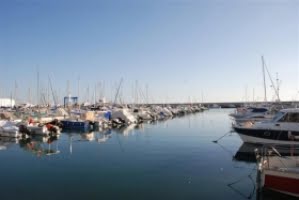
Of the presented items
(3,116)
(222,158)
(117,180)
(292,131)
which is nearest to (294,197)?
(117,180)

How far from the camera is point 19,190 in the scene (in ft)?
55.5

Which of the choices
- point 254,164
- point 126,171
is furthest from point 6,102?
point 254,164

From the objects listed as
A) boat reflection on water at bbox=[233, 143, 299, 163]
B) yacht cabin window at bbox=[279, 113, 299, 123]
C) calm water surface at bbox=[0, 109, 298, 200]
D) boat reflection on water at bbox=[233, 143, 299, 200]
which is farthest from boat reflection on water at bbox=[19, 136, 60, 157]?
yacht cabin window at bbox=[279, 113, 299, 123]

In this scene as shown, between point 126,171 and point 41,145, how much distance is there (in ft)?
48.6

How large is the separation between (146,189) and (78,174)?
521 centimetres

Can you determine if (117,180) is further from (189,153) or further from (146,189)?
(189,153)

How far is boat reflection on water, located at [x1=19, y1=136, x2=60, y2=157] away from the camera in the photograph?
2884 cm

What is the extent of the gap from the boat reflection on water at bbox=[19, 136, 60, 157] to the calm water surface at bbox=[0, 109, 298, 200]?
0.26 ft

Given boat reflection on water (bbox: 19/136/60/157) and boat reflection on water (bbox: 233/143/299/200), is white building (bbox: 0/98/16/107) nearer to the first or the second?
boat reflection on water (bbox: 19/136/60/157)

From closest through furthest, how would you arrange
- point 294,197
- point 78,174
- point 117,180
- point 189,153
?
point 294,197 → point 117,180 → point 78,174 → point 189,153

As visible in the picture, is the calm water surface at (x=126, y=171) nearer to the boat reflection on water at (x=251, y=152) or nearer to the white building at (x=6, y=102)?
the boat reflection on water at (x=251, y=152)

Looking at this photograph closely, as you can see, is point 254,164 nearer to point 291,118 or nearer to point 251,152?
point 251,152

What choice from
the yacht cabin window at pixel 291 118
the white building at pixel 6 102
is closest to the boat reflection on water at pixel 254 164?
the yacht cabin window at pixel 291 118

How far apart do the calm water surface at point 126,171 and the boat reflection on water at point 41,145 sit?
0.08m
